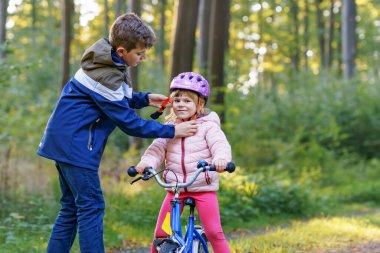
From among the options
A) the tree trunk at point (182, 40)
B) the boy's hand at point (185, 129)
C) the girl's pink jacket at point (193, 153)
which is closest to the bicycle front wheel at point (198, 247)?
the girl's pink jacket at point (193, 153)

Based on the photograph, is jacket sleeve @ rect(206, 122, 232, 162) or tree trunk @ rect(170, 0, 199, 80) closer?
jacket sleeve @ rect(206, 122, 232, 162)

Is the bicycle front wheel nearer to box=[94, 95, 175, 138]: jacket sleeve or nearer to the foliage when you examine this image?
box=[94, 95, 175, 138]: jacket sleeve

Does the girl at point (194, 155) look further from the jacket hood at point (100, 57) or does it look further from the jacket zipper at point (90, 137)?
the jacket hood at point (100, 57)

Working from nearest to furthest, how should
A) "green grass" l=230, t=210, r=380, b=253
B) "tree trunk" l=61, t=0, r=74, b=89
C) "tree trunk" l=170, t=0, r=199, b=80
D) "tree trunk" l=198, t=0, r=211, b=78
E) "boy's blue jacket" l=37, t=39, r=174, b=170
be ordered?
"boy's blue jacket" l=37, t=39, r=174, b=170 < "green grass" l=230, t=210, r=380, b=253 < "tree trunk" l=170, t=0, r=199, b=80 < "tree trunk" l=61, t=0, r=74, b=89 < "tree trunk" l=198, t=0, r=211, b=78

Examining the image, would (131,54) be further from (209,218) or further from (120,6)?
(120,6)

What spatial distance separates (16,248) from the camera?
19.5 feet

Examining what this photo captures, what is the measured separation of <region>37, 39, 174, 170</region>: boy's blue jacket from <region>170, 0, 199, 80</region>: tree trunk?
625cm

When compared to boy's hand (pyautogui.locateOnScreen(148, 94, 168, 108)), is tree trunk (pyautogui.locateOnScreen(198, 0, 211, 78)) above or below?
above

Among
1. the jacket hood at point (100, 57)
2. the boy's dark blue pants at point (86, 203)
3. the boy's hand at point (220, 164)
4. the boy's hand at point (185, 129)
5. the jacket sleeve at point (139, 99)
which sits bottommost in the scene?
the boy's dark blue pants at point (86, 203)

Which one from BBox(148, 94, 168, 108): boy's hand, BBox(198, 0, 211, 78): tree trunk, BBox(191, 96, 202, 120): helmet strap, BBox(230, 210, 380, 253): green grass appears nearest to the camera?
BBox(191, 96, 202, 120): helmet strap

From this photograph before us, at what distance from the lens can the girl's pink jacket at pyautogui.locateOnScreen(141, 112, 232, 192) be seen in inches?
167

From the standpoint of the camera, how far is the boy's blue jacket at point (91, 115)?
13.3 ft

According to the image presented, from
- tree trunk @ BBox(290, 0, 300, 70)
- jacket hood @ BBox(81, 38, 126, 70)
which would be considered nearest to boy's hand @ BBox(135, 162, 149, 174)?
jacket hood @ BBox(81, 38, 126, 70)

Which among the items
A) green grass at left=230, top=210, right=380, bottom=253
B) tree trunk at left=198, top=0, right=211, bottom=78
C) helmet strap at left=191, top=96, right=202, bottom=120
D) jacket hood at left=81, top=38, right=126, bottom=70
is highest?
tree trunk at left=198, top=0, right=211, bottom=78
